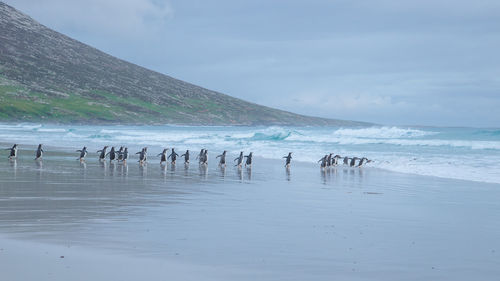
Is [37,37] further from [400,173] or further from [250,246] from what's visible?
[250,246]

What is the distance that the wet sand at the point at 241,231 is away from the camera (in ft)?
24.6

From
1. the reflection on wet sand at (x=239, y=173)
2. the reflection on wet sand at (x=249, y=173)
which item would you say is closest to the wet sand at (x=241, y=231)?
the reflection on wet sand at (x=239, y=173)

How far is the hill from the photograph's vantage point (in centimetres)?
10350

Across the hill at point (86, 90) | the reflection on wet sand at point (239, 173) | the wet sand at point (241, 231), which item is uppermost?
the hill at point (86, 90)

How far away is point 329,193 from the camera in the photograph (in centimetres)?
1631

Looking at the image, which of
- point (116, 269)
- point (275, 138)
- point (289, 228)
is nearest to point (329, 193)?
point (289, 228)

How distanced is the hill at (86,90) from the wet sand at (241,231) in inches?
3188

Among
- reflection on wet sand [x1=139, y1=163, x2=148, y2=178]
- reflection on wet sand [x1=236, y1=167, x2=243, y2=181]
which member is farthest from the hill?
reflection on wet sand [x1=236, y1=167, x2=243, y2=181]

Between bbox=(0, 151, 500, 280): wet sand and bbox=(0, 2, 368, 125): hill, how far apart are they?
8096 cm

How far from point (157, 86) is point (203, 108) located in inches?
492

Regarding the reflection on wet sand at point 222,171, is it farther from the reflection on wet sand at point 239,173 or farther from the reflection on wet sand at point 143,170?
the reflection on wet sand at point 143,170

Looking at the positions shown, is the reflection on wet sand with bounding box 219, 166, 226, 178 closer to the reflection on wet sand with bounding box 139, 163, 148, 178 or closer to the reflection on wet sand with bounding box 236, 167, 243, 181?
the reflection on wet sand with bounding box 236, 167, 243, 181

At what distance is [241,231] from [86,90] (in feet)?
373

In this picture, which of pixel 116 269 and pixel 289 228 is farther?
pixel 289 228
